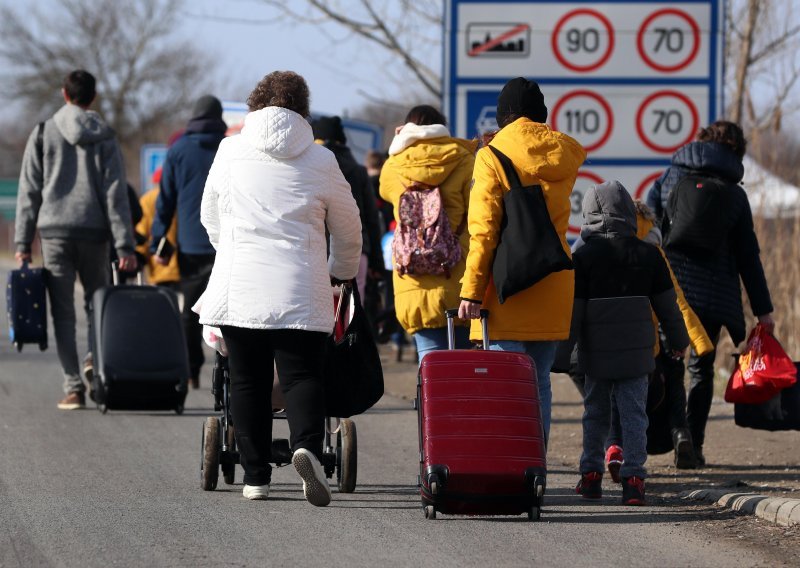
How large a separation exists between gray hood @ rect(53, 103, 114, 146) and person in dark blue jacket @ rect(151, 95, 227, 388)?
A: 53cm

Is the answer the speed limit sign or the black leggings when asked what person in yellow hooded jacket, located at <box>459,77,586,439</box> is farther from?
the speed limit sign

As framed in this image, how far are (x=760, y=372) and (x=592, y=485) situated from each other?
1367 mm

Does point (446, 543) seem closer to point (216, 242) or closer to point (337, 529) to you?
point (337, 529)

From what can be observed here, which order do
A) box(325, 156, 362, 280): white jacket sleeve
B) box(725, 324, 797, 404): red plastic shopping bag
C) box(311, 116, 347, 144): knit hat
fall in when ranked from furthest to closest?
1. box(311, 116, 347, 144): knit hat
2. box(725, 324, 797, 404): red plastic shopping bag
3. box(325, 156, 362, 280): white jacket sleeve

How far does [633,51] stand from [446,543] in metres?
6.37

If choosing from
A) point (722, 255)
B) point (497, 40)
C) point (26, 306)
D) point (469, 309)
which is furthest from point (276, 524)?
point (497, 40)

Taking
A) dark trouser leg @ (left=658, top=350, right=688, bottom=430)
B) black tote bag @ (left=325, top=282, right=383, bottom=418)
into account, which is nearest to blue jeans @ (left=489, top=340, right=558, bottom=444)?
black tote bag @ (left=325, top=282, right=383, bottom=418)

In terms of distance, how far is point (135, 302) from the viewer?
980 centimetres

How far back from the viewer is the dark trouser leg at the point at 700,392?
8.70 metres

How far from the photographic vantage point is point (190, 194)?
418 inches

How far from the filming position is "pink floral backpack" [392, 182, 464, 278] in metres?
7.54

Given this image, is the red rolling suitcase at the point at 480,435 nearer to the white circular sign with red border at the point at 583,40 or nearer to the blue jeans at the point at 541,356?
the blue jeans at the point at 541,356

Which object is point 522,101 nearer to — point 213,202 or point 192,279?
point 213,202

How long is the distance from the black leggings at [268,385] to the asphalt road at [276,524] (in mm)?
280
